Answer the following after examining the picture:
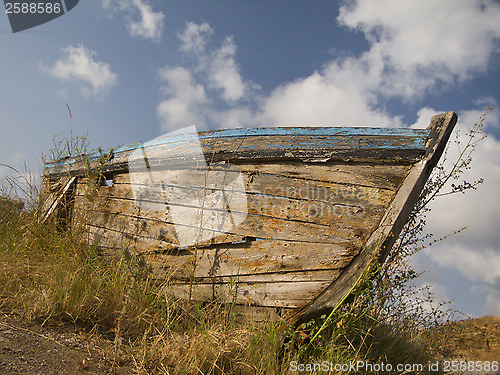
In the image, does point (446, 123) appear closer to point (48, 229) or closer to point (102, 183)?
point (102, 183)

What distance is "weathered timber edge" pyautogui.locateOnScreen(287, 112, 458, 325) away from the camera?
271cm

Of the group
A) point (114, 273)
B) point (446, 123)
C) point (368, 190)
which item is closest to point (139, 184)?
point (114, 273)

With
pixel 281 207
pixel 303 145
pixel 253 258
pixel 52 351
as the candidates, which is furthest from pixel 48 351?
pixel 303 145

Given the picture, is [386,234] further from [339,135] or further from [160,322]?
[160,322]

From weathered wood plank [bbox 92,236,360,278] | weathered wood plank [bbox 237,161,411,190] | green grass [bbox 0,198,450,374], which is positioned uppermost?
weathered wood plank [bbox 237,161,411,190]

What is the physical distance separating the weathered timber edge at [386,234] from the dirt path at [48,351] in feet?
5.02

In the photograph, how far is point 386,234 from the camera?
270 centimetres

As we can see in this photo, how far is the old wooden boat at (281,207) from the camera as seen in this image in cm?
283

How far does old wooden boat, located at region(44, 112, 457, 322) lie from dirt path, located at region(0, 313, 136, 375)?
863 mm

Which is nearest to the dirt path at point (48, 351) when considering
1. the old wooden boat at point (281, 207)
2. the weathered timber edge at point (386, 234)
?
the old wooden boat at point (281, 207)

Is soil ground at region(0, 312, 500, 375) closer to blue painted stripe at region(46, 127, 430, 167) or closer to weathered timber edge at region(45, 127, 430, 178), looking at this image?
weathered timber edge at region(45, 127, 430, 178)

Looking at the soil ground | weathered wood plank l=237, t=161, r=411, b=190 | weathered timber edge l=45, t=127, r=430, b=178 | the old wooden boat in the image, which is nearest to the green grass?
the soil ground

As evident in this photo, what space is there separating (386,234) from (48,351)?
2.64m

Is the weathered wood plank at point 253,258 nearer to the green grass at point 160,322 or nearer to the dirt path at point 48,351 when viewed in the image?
the green grass at point 160,322
